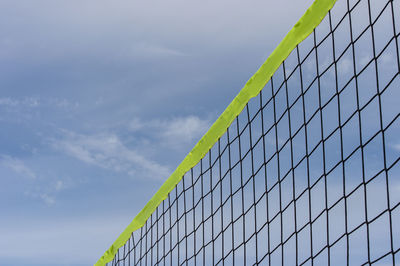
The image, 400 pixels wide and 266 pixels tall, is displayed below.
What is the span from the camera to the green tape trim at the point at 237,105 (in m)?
3.88

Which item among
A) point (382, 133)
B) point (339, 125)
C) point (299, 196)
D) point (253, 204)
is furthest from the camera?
point (253, 204)

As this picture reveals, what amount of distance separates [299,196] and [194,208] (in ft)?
3.89

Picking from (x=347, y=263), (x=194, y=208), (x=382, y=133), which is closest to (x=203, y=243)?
(x=194, y=208)

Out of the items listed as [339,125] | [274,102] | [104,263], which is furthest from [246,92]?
[104,263]

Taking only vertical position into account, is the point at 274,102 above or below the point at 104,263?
above

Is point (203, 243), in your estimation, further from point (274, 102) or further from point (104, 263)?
point (104, 263)

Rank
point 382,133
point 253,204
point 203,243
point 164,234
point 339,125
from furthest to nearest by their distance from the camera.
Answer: point 164,234 → point 203,243 → point 253,204 → point 339,125 → point 382,133

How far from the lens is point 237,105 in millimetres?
4426

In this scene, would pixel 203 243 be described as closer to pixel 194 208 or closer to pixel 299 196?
pixel 194 208

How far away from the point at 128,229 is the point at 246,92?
1.85 m

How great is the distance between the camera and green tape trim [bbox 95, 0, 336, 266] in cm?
388

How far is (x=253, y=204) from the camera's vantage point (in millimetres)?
4148

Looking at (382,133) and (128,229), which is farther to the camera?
(128,229)

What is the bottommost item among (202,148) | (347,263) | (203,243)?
(347,263)
